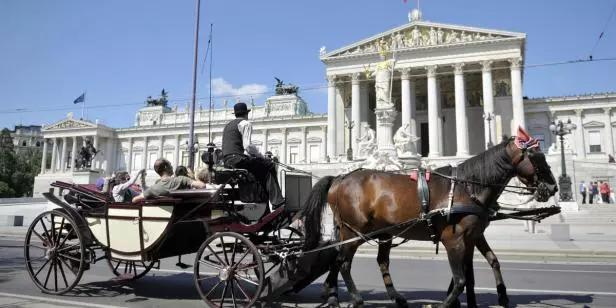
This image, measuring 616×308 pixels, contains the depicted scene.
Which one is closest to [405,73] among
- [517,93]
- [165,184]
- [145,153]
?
[517,93]

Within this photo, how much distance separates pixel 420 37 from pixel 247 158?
1961 inches

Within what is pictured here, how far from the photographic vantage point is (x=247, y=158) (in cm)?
565

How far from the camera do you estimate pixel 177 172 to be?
6.88 meters

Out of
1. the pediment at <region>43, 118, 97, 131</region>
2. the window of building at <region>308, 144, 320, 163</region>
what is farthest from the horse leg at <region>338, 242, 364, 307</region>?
the pediment at <region>43, 118, 97, 131</region>

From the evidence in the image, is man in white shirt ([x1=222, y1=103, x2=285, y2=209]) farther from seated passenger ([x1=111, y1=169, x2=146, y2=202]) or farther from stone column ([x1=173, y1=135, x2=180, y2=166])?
stone column ([x1=173, y1=135, x2=180, y2=166])

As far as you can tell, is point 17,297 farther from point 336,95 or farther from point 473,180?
point 336,95

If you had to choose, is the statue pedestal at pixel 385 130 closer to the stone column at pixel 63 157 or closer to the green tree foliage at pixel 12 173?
the green tree foliage at pixel 12 173

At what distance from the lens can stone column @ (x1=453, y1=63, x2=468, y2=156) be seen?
4559cm

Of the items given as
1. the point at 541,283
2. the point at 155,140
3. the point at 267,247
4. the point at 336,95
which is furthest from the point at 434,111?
the point at 155,140

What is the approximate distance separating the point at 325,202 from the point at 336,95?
48.5 m

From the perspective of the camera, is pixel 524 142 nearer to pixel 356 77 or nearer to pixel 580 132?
pixel 356 77

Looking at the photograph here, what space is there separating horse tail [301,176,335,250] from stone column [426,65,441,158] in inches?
1655

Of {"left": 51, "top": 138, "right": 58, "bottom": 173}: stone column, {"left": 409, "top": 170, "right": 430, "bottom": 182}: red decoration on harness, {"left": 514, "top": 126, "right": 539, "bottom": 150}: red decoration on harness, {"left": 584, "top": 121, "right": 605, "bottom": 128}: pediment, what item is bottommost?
{"left": 409, "top": 170, "right": 430, "bottom": 182}: red decoration on harness

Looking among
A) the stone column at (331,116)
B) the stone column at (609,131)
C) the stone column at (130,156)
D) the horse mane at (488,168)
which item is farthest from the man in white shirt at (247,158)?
the stone column at (130,156)
